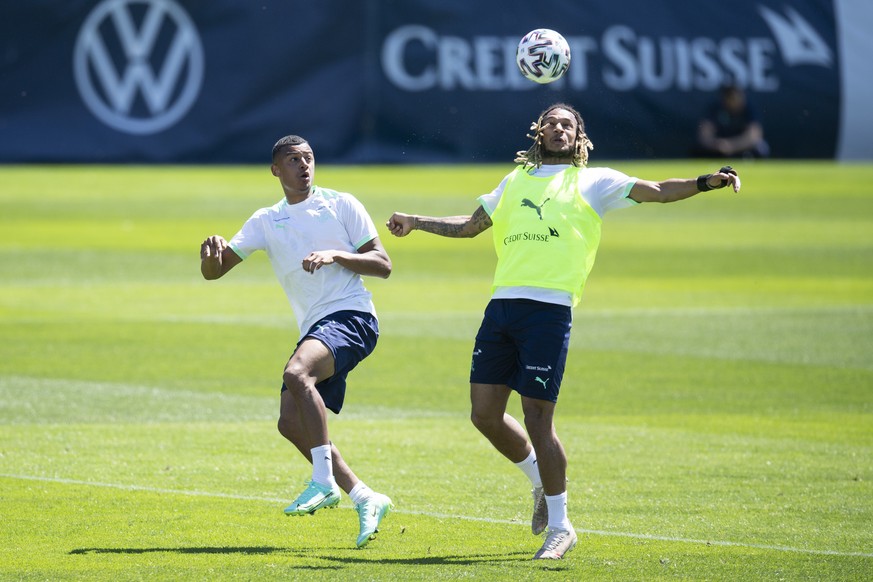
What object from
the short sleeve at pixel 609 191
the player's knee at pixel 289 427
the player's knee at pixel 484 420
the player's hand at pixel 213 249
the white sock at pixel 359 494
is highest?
the short sleeve at pixel 609 191

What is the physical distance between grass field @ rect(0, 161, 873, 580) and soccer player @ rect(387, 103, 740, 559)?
56 cm

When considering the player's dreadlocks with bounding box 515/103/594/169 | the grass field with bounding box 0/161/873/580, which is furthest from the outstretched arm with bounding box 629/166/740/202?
the grass field with bounding box 0/161/873/580

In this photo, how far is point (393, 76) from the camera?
32.8 meters

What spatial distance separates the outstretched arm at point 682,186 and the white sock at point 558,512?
1.61m

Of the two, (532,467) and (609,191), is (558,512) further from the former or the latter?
(609,191)

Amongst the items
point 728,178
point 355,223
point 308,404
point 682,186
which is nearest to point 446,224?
point 355,223

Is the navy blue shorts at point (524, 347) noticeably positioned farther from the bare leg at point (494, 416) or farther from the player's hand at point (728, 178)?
the player's hand at point (728, 178)

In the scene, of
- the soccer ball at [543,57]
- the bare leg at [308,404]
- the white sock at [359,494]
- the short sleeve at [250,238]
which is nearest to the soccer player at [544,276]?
the white sock at [359,494]

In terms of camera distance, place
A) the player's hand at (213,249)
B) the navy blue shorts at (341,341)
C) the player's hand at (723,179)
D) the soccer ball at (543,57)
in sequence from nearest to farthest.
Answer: the player's hand at (723,179), the navy blue shorts at (341,341), the player's hand at (213,249), the soccer ball at (543,57)

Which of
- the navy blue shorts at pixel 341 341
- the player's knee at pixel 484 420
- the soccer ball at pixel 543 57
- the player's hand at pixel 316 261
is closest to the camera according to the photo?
the player's knee at pixel 484 420

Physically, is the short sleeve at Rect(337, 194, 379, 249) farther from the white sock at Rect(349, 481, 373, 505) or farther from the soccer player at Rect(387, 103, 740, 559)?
the white sock at Rect(349, 481, 373, 505)

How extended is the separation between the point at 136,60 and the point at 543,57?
22.6m

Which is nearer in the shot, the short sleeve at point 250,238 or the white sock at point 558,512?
the white sock at point 558,512

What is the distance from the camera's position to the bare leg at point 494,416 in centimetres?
816
